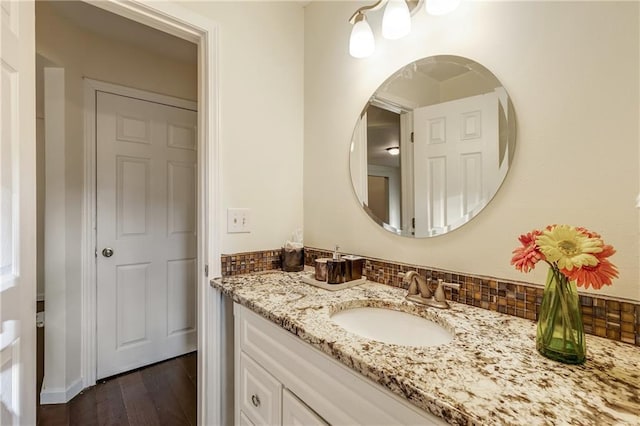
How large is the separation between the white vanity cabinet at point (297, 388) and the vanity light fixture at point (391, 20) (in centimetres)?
115

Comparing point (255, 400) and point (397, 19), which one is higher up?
point (397, 19)

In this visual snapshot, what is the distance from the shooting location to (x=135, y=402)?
1.79 metres

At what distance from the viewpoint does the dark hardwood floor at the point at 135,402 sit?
5.37 ft

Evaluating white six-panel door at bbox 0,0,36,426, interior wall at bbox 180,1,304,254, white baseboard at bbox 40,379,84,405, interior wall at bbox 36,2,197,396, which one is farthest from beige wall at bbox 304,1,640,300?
white baseboard at bbox 40,379,84,405

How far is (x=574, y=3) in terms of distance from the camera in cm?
81

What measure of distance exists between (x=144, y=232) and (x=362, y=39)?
1.99 m

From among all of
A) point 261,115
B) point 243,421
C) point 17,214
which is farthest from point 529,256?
point 17,214

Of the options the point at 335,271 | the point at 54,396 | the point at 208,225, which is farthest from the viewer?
the point at 54,396

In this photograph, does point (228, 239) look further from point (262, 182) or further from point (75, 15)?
point (75, 15)

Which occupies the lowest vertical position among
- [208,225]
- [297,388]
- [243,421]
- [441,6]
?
[243,421]

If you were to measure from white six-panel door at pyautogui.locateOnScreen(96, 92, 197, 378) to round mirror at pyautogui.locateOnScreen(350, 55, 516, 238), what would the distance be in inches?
63.8

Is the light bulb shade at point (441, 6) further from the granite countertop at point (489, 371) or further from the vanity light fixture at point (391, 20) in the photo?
the granite countertop at point (489, 371)

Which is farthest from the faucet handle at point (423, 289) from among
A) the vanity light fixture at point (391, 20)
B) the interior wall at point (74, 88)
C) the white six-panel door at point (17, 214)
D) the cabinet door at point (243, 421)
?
the interior wall at point (74, 88)

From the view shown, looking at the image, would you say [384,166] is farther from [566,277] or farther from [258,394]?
[258,394]
